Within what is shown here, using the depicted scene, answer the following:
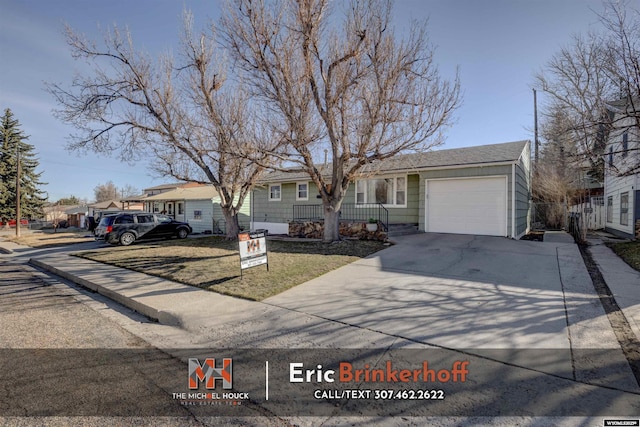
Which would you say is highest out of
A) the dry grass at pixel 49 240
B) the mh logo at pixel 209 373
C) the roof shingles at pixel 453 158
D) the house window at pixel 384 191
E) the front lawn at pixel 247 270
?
the roof shingles at pixel 453 158

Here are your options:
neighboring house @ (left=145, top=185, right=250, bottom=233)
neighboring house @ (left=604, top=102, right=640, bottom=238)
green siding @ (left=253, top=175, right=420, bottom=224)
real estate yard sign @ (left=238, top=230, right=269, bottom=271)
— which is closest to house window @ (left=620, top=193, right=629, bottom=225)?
neighboring house @ (left=604, top=102, right=640, bottom=238)

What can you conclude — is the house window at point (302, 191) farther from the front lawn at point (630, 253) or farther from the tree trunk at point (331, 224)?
the front lawn at point (630, 253)

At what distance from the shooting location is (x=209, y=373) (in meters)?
3.15

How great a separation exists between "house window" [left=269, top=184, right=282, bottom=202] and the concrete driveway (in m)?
10.5

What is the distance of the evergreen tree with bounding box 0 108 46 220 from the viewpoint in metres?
33.4

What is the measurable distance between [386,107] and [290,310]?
6.41 metres

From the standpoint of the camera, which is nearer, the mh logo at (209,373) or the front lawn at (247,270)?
the mh logo at (209,373)

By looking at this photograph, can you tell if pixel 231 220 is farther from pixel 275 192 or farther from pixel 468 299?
pixel 468 299

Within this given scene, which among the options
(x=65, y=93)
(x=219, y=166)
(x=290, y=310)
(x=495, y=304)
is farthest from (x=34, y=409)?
(x=65, y=93)

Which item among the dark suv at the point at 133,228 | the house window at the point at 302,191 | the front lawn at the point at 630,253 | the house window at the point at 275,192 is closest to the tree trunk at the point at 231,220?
the house window at the point at 302,191

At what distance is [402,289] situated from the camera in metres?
5.63

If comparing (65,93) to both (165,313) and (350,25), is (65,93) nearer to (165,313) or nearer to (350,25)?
(350,25)

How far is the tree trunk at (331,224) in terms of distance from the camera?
10438 mm

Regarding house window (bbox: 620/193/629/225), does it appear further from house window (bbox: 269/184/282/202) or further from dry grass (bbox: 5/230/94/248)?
dry grass (bbox: 5/230/94/248)
